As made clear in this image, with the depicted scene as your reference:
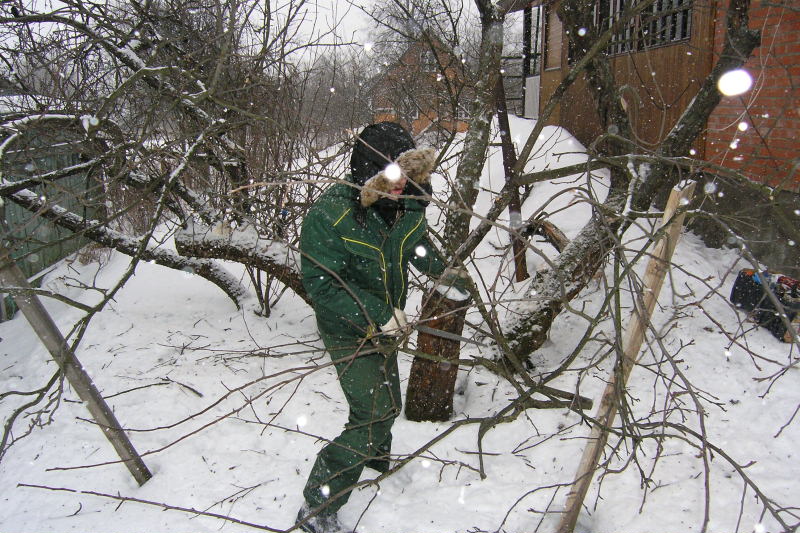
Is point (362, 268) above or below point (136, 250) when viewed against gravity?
above

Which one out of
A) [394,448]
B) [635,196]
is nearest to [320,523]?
[394,448]

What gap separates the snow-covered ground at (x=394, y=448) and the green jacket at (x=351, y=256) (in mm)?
255

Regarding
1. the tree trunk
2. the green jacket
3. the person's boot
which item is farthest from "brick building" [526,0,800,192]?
the person's boot

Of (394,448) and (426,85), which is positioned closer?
(394,448)

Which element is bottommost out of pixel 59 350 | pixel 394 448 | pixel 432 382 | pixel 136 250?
pixel 394 448

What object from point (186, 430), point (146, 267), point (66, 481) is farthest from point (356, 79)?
point (66, 481)

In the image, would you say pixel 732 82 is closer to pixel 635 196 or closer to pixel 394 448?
pixel 635 196

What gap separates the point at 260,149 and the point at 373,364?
3.77 meters

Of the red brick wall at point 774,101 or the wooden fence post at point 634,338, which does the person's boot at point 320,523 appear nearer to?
the wooden fence post at point 634,338

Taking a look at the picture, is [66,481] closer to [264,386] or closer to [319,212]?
[264,386]

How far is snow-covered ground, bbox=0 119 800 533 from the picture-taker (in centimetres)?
262

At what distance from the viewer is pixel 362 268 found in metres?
2.49

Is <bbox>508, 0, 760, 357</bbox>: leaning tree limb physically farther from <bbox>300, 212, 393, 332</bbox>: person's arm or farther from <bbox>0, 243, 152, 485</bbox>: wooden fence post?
<bbox>0, 243, 152, 485</bbox>: wooden fence post

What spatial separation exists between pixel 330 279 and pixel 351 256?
0.56 feet
